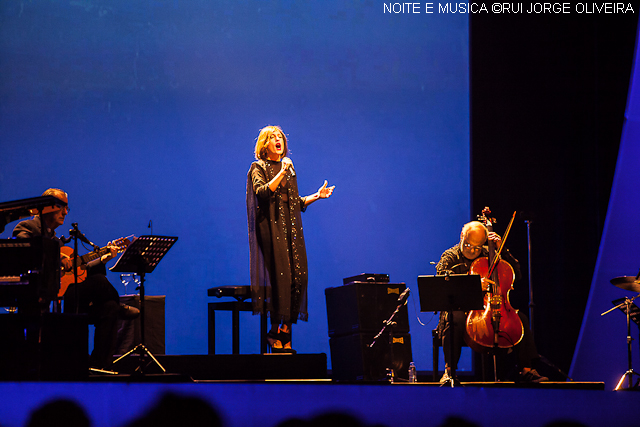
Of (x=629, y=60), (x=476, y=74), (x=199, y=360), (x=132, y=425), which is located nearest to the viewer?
(x=132, y=425)

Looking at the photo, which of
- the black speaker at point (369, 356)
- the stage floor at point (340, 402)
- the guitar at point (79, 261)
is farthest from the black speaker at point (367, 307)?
the stage floor at point (340, 402)

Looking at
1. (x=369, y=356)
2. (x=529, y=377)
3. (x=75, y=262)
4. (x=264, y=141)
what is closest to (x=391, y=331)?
(x=369, y=356)

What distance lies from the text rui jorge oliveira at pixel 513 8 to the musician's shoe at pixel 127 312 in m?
3.78

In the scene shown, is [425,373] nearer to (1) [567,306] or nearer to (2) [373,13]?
(1) [567,306]

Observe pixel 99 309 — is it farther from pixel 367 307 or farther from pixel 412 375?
pixel 412 375

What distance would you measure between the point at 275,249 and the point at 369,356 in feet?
4.09

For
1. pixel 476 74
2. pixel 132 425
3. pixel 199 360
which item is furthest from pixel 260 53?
pixel 132 425

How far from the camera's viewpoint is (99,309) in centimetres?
505

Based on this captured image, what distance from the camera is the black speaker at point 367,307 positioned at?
17.5ft

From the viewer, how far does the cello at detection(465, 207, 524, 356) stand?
4.58 m

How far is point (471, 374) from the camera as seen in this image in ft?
20.7

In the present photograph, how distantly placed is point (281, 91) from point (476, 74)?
1.90 m

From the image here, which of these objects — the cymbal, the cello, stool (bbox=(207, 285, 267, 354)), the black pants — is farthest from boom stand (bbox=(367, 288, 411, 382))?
the black pants

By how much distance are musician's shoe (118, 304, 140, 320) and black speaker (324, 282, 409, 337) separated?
1.62 meters
